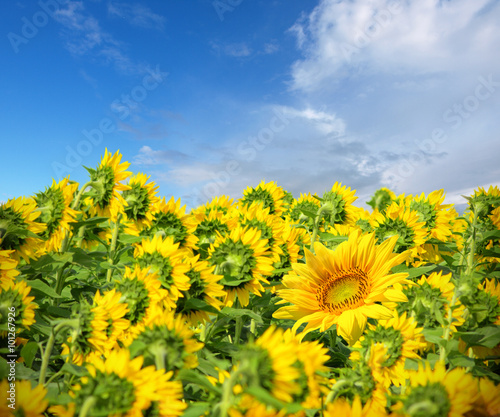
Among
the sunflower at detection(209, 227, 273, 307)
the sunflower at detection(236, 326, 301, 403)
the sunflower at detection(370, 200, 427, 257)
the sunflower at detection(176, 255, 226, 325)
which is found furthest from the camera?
the sunflower at detection(370, 200, 427, 257)

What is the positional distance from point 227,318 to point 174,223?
2.55 feet

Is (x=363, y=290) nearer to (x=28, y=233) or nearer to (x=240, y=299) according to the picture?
(x=240, y=299)

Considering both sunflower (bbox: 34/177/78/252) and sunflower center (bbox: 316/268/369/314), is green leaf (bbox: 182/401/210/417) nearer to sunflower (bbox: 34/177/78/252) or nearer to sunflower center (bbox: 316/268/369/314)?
sunflower center (bbox: 316/268/369/314)

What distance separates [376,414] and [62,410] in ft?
2.45

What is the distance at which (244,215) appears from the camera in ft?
9.52

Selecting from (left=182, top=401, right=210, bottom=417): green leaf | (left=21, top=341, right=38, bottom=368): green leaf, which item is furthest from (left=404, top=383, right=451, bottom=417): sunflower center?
(left=21, top=341, right=38, bottom=368): green leaf

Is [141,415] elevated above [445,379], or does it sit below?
below

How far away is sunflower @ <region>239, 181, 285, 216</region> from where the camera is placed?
173 inches

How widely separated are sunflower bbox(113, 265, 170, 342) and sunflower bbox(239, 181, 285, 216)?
2.81 m

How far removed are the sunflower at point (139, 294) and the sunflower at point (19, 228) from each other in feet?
2.77

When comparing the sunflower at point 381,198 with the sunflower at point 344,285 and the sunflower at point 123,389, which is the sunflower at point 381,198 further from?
the sunflower at point 123,389

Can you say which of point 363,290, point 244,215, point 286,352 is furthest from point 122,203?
point 286,352

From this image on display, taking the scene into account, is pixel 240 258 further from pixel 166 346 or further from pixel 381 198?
pixel 381 198

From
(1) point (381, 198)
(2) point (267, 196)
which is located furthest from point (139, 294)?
(1) point (381, 198)
